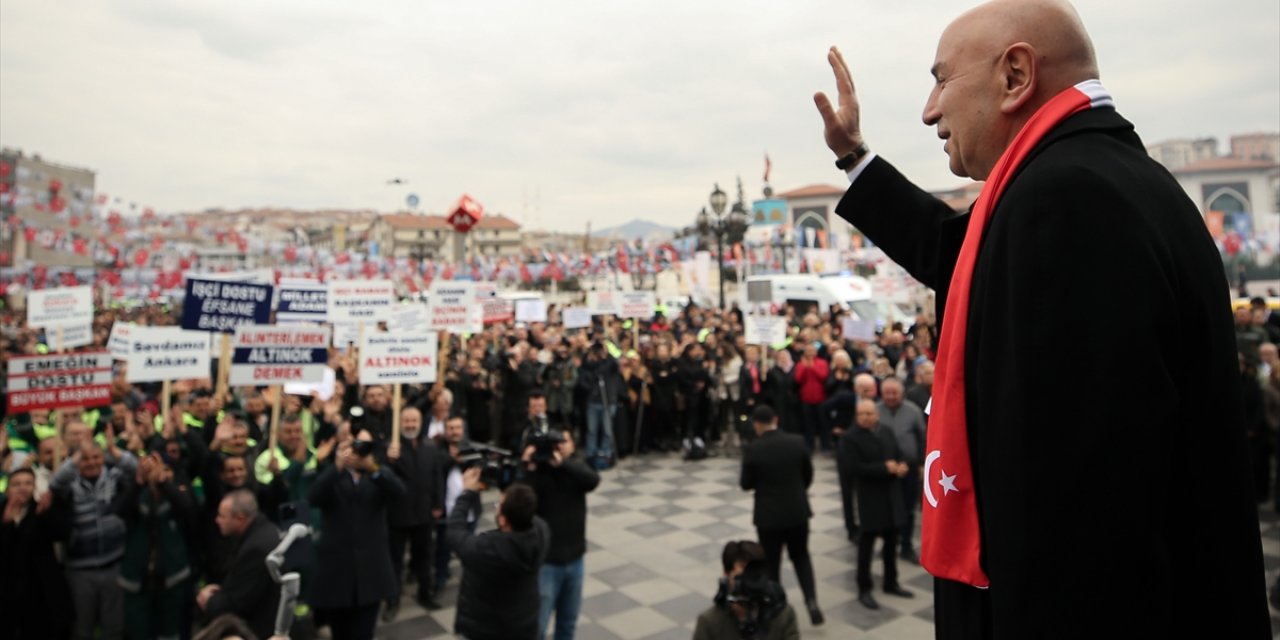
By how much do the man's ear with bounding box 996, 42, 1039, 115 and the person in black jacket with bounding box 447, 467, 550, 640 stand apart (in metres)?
3.97

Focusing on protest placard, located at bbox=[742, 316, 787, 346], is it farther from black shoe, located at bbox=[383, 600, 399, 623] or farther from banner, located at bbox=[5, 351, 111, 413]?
banner, located at bbox=[5, 351, 111, 413]

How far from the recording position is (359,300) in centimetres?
1061

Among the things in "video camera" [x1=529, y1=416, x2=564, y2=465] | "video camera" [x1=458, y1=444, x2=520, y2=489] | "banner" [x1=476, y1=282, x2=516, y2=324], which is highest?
"banner" [x1=476, y1=282, x2=516, y2=324]

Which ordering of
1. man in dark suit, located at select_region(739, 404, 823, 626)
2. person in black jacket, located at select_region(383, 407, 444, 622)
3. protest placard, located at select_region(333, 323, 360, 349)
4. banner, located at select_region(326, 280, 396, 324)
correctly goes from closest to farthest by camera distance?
man in dark suit, located at select_region(739, 404, 823, 626), person in black jacket, located at select_region(383, 407, 444, 622), banner, located at select_region(326, 280, 396, 324), protest placard, located at select_region(333, 323, 360, 349)

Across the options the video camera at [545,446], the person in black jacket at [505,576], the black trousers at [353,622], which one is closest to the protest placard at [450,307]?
the video camera at [545,446]

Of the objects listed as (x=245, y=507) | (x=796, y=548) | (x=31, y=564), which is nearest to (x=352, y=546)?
Answer: (x=245, y=507)

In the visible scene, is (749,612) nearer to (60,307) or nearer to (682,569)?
(682,569)

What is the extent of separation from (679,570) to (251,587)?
4103mm

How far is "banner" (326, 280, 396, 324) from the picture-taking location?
10.5 meters

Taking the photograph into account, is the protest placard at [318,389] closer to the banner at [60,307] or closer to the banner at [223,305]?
the banner at [223,305]

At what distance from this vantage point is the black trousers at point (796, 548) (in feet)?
20.6

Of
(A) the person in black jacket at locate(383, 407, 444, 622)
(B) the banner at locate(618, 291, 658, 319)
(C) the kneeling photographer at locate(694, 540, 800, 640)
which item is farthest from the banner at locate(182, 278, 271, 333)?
(B) the banner at locate(618, 291, 658, 319)

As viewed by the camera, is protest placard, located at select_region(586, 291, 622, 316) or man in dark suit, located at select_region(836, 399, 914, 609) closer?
man in dark suit, located at select_region(836, 399, 914, 609)

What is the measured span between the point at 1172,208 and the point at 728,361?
13.4 meters
